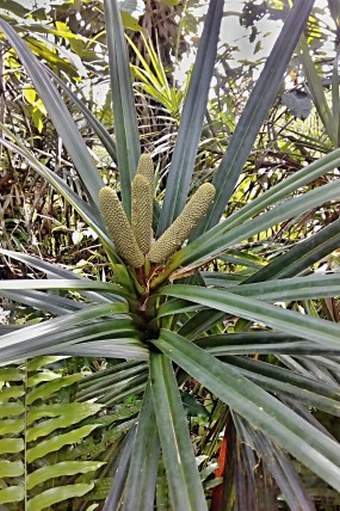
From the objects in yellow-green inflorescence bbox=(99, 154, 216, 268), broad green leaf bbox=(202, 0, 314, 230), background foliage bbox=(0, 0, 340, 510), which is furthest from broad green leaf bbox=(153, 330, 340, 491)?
broad green leaf bbox=(202, 0, 314, 230)

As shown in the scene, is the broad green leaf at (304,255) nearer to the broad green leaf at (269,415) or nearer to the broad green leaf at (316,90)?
the broad green leaf at (269,415)

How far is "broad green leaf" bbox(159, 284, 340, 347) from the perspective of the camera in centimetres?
31

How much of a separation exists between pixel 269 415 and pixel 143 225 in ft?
0.71

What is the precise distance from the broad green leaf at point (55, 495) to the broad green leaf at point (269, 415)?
0.18m

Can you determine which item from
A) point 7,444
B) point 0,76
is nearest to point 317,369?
point 7,444

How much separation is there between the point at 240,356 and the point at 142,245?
158 millimetres

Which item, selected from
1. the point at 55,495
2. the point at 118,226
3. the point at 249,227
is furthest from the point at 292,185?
the point at 55,495

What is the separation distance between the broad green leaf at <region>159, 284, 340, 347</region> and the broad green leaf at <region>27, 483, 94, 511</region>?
228mm

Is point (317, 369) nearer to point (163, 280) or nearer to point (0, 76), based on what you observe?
point (163, 280)

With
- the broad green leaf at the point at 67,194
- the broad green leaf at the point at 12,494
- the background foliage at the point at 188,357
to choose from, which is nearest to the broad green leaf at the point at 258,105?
the background foliage at the point at 188,357

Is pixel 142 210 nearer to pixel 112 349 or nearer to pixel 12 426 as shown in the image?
pixel 112 349

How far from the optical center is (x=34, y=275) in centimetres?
107

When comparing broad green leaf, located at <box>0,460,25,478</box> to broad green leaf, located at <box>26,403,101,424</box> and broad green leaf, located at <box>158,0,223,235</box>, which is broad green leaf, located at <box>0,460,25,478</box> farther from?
broad green leaf, located at <box>158,0,223,235</box>

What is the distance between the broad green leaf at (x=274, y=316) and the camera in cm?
31
